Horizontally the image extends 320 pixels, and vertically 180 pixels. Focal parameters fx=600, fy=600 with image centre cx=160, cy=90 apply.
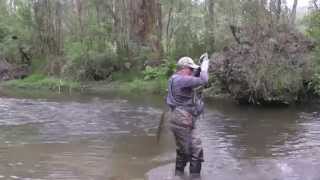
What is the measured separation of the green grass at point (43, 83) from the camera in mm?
29053

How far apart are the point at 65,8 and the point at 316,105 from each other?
1939cm

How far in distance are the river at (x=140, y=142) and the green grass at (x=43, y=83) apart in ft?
28.1

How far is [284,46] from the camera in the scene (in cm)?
1891

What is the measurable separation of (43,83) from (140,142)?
60.7 feet

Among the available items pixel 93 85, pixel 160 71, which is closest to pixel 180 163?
pixel 160 71

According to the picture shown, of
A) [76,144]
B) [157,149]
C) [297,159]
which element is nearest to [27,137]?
[76,144]

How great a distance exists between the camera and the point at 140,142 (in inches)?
499

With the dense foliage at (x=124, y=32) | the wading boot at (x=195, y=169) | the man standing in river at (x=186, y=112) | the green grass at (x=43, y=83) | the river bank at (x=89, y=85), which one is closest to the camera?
the man standing in river at (x=186, y=112)

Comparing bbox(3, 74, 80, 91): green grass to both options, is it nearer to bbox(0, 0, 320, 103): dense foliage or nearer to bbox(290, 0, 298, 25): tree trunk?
bbox(0, 0, 320, 103): dense foliage

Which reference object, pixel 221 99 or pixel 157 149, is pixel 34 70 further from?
pixel 157 149

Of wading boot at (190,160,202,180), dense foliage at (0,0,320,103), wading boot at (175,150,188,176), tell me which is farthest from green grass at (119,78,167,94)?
wading boot at (190,160,202,180)

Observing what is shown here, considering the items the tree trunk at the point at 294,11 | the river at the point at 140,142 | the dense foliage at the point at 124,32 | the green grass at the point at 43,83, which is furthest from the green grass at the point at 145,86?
the tree trunk at the point at 294,11

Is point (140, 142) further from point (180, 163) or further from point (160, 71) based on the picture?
point (160, 71)

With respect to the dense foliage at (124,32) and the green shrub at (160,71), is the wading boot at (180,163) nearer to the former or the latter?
the dense foliage at (124,32)
